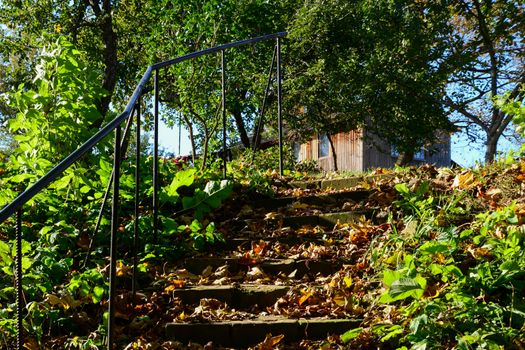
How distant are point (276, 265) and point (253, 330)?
2.59 ft

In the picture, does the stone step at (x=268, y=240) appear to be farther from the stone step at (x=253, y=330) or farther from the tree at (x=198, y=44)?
the tree at (x=198, y=44)

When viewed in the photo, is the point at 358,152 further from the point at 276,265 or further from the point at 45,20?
the point at 276,265

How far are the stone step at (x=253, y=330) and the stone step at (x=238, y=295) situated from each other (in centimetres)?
27

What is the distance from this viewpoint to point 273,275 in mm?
3922

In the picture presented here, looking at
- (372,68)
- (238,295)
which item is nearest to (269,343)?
(238,295)

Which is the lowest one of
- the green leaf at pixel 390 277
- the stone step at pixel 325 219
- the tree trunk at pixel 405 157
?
the green leaf at pixel 390 277

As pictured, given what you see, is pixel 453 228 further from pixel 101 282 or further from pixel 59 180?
pixel 59 180

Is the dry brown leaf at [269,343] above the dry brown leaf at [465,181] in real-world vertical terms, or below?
below

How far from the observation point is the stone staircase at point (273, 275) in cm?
321

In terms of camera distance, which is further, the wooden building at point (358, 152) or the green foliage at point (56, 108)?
the wooden building at point (358, 152)

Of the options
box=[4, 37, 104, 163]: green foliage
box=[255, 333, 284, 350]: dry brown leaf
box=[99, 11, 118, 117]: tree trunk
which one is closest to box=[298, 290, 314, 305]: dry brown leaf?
box=[255, 333, 284, 350]: dry brown leaf

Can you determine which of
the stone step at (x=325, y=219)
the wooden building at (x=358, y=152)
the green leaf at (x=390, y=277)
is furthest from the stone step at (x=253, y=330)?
the wooden building at (x=358, y=152)

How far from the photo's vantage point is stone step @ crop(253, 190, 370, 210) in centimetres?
490

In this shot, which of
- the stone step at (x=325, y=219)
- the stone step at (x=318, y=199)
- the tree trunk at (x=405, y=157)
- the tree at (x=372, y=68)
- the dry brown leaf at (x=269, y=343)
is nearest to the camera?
the dry brown leaf at (x=269, y=343)
